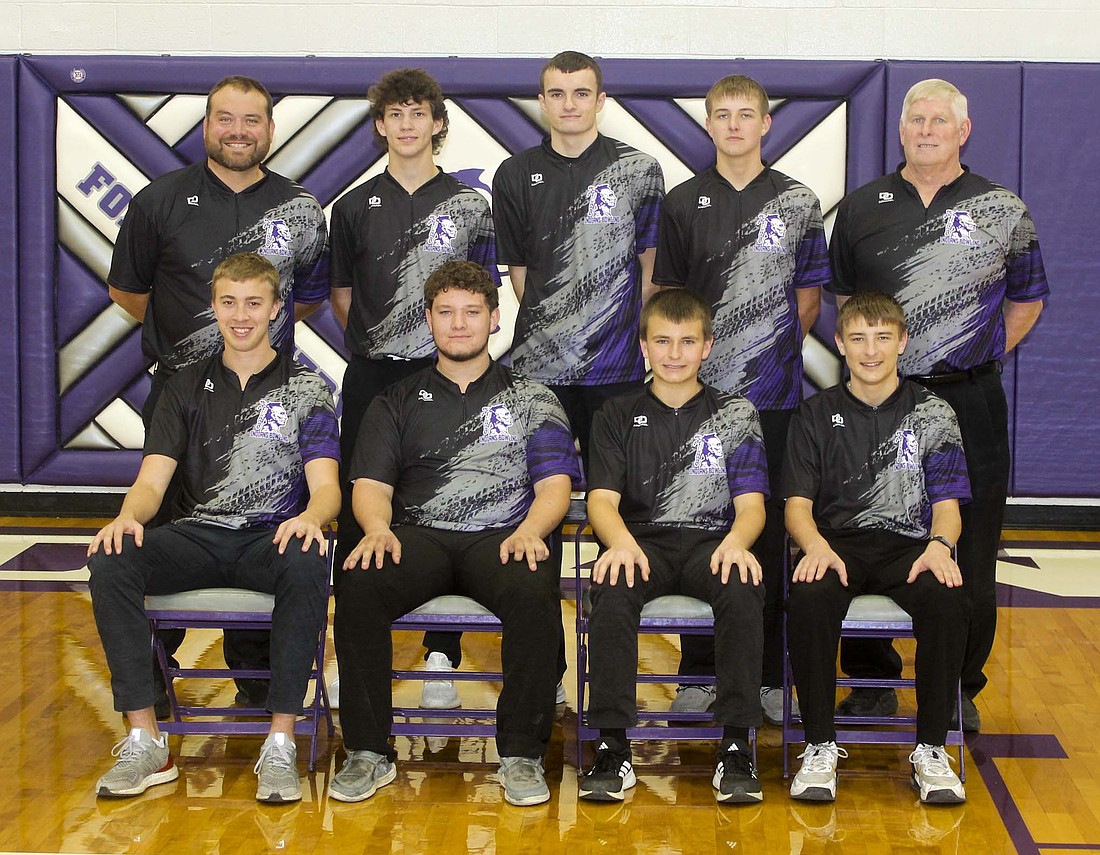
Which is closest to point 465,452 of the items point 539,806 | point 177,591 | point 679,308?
point 679,308

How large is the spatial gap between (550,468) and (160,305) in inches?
48.6

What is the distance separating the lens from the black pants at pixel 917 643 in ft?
10.0

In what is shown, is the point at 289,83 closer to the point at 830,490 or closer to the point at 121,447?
the point at 121,447

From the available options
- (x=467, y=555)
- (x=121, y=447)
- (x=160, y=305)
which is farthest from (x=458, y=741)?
(x=121, y=447)

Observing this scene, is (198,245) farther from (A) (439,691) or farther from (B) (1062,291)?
(B) (1062,291)

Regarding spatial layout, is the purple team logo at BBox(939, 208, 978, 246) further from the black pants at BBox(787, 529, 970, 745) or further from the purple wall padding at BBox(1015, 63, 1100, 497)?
the purple wall padding at BBox(1015, 63, 1100, 497)

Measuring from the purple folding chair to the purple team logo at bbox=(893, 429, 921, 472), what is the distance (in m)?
0.35

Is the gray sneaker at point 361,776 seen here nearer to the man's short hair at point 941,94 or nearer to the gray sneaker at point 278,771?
the gray sneaker at point 278,771

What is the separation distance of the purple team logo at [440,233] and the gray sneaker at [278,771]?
4.38 ft

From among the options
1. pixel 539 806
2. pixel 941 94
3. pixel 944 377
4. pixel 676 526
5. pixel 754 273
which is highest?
pixel 941 94

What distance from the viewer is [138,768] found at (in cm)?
306

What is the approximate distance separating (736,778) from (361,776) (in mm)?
853

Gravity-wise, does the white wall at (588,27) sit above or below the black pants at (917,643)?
above

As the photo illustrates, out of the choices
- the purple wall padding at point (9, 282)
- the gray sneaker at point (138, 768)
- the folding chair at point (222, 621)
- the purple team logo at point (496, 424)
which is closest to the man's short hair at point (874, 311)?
the purple team logo at point (496, 424)
